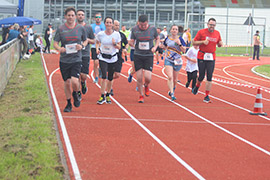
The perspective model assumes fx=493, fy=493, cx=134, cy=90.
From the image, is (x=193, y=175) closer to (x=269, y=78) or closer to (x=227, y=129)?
(x=227, y=129)

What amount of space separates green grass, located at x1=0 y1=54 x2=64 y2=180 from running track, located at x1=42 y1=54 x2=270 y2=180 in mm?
232

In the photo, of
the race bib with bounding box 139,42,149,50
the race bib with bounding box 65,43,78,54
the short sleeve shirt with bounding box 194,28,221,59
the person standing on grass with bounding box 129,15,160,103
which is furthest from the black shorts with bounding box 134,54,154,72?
the race bib with bounding box 65,43,78,54

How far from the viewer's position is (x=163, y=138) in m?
8.07

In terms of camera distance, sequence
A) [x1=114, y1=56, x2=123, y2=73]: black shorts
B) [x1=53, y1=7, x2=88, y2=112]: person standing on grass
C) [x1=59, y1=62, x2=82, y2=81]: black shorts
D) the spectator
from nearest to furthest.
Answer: [x1=53, y1=7, x2=88, y2=112]: person standing on grass < [x1=59, y1=62, x2=82, y2=81]: black shorts < [x1=114, y1=56, x2=123, y2=73]: black shorts < the spectator

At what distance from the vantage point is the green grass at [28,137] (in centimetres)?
566

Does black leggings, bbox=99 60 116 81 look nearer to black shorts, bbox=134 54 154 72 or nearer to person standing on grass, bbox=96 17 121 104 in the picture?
person standing on grass, bbox=96 17 121 104

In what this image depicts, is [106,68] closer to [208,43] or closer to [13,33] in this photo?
[208,43]

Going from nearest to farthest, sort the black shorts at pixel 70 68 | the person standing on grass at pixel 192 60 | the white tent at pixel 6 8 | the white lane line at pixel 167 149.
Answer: the white lane line at pixel 167 149
the black shorts at pixel 70 68
the person standing on grass at pixel 192 60
the white tent at pixel 6 8

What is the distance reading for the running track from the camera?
614cm

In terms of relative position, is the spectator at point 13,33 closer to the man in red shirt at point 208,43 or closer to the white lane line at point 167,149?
the man in red shirt at point 208,43

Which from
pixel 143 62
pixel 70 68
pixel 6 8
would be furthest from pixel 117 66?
pixel 6 8

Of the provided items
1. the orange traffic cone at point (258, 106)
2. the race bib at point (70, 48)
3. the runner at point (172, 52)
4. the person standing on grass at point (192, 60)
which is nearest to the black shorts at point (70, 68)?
the race bib at point (70, 48)

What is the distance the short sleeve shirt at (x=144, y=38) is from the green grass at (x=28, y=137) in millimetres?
2524

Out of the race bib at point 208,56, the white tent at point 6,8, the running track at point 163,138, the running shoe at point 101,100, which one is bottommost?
the running track at point 163,138
